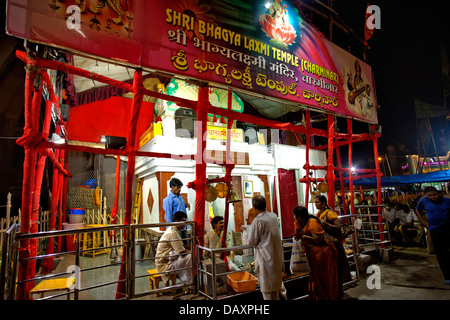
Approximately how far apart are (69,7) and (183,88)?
18.2 feet

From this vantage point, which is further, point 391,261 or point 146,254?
point 146,254

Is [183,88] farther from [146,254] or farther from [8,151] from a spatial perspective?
[8,151]

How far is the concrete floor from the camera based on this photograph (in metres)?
4.78

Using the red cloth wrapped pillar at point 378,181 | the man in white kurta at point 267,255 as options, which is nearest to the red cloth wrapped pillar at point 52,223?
the man in white kurta at point 267,255

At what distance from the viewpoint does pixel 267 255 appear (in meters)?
3.52

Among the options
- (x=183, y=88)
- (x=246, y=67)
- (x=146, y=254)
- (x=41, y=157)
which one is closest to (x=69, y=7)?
(x=41, y=157)

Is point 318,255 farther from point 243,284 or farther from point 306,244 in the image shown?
point 243,284

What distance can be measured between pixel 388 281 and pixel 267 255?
429cm

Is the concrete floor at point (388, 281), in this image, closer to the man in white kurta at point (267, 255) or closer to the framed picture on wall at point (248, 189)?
the man in white kurta at point (267, 255)

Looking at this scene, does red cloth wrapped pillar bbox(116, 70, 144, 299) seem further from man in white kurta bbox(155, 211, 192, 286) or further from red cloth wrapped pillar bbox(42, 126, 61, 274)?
red cloth wrapped pillar bbox(42, 126, 61, 274)

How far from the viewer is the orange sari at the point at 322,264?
4.07m

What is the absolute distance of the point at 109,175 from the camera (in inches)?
416

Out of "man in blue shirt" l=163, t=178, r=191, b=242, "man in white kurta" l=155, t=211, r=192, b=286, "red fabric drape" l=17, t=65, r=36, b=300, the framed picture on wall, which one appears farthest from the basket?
the framed picture on wall

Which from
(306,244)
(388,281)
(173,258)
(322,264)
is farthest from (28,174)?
(388,281)
